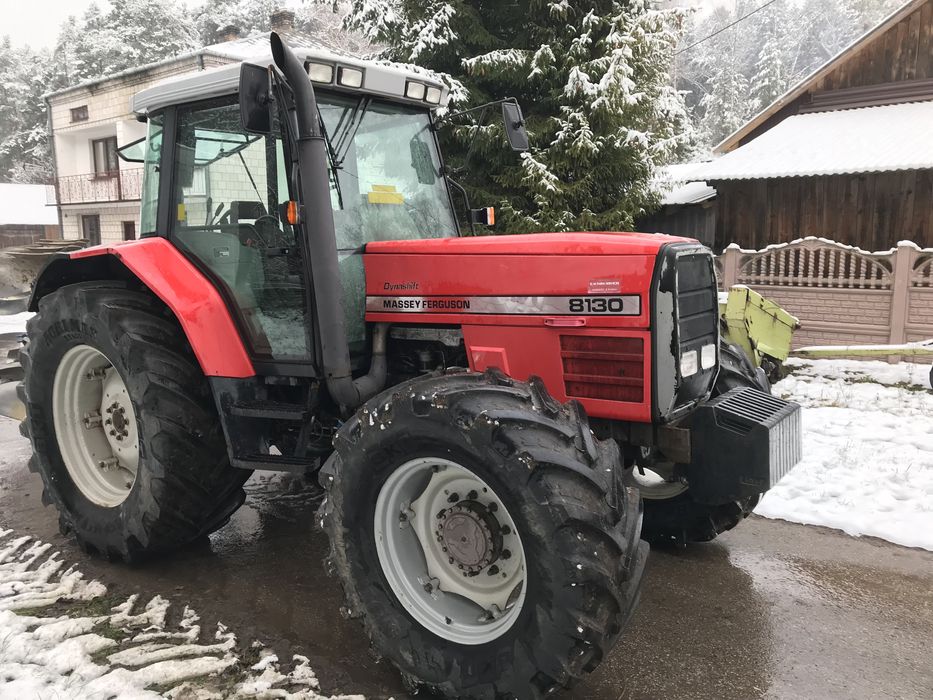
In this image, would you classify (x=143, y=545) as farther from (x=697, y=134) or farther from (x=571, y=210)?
(x=697, y=134)

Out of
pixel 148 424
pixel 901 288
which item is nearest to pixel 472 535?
pixel 148 424

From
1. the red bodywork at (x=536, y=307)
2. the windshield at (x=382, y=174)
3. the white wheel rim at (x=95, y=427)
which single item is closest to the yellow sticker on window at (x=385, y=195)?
the windshield at (x=382, y=174)

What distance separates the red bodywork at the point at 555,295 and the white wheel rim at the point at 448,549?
62 centimetres

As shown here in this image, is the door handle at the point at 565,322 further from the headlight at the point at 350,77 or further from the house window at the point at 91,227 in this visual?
the house window at the point at 91,227

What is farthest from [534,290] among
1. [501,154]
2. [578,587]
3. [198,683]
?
[501,154]

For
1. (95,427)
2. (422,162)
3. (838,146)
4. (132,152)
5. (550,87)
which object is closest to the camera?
(422,162)

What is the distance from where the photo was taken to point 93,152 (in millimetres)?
25953

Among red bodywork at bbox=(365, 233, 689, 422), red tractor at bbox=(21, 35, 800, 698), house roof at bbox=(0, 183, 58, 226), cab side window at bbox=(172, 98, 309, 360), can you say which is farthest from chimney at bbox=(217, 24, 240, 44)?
red bodywork at bbox=(365, 233, 689, 422)

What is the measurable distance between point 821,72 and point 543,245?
1409cm

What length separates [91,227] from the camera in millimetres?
26203

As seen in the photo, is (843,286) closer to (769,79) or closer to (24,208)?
(769,79)

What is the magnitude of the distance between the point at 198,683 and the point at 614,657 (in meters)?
1.66

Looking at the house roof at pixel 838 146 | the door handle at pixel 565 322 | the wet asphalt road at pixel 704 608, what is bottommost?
the wet asphalt road at pixel 704 608

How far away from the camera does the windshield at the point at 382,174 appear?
3.59 metres
